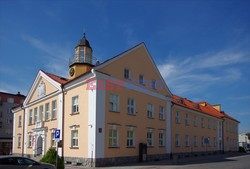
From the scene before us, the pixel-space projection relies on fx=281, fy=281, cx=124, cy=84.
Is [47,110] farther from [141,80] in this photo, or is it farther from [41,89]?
[141,80]

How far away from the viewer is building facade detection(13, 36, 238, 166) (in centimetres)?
2188

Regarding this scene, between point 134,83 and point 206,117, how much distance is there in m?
22.4

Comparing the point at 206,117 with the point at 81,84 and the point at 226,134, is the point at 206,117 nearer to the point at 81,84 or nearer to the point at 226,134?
the point at 226,134

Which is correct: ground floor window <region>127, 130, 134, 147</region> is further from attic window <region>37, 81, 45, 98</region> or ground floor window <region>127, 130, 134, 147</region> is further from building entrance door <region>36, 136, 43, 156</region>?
attic window <region>37, 81, 45, 98</region>

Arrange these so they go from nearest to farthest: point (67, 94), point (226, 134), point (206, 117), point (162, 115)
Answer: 1. point (67, 94)
2. point (162, 115)
3. point (206, 117)
4. point (226, 134)

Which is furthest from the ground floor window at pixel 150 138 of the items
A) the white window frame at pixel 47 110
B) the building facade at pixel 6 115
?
the building facade at pixel 6 115

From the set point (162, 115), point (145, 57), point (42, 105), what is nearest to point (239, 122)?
point (162, 115)

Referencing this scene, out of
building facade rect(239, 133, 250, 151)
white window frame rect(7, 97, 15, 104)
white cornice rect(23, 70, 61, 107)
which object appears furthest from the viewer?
building facade rect(239, 133, 250, 151)

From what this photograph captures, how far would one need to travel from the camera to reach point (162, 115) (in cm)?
3012

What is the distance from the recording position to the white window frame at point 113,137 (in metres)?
22.6

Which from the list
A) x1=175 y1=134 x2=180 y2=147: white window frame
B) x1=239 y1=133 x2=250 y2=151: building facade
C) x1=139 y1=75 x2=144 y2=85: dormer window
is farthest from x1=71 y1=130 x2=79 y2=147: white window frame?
x1=239 y1=133 x2=250 y2=151: building facade

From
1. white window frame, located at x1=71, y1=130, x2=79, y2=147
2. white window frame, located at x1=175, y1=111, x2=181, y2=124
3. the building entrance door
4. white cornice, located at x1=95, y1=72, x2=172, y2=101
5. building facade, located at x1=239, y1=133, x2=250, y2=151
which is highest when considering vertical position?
white cornice, located at x1=95, y1=72, x2=172, y2=101

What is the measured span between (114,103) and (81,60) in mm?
6316

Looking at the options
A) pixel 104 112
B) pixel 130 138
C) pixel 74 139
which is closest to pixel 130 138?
pixel 130 138
